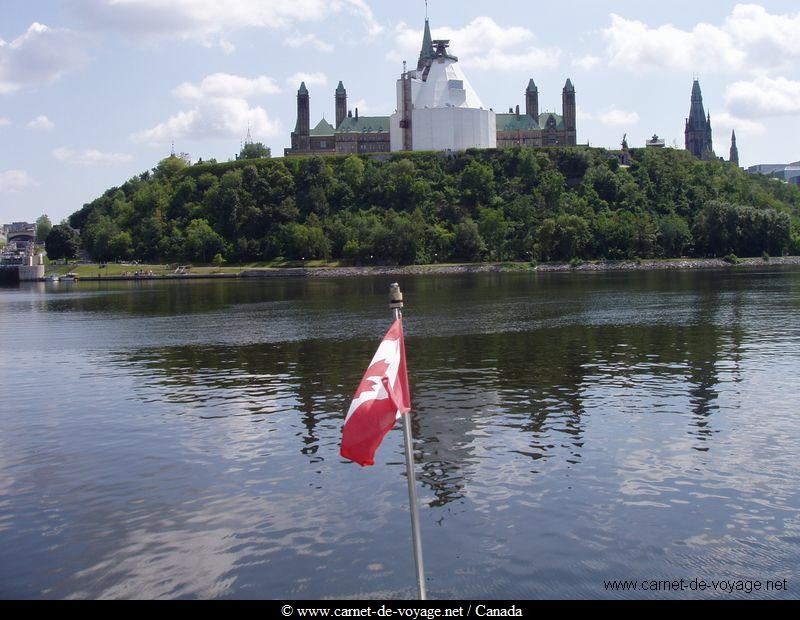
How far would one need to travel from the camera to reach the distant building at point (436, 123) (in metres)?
170

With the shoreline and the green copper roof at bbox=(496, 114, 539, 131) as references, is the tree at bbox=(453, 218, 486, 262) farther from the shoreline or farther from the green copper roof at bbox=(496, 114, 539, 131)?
the green copper roof at bbox=(496, 114, 539, 131)

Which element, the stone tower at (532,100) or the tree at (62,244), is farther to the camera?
the stone tower at (532,100)

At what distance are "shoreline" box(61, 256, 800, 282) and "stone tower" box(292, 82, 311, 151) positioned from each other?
186 ft

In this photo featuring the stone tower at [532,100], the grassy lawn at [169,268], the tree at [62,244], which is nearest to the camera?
the grassy lawn at [169,268]

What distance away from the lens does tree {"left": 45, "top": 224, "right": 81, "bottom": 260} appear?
602 ft

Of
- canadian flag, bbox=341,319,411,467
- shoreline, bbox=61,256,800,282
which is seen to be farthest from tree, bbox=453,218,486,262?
canadian flag, bbox=341,319,411,467

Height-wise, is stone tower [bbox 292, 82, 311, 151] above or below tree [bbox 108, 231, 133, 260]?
above

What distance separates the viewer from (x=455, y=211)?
162 meters

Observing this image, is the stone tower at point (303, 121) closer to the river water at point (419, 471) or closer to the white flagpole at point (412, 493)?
the river water at point (419, 471)

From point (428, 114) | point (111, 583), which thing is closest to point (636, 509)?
point (111, 583)

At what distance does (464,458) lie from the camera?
66.2ft

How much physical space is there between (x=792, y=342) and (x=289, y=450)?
28.6 metres

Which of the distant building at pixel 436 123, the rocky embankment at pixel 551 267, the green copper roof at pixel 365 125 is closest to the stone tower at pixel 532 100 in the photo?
the distant building at pixel 436 123

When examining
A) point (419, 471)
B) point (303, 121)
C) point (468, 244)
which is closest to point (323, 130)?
point (303, 121)
